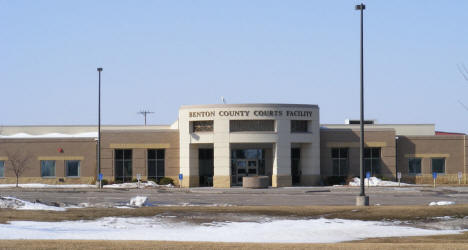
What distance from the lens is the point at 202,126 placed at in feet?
184

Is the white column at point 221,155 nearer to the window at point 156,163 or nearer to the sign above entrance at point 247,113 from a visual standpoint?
the sign above entrance at point 247,113

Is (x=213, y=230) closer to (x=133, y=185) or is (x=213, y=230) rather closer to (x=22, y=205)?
(x=22, y=205)

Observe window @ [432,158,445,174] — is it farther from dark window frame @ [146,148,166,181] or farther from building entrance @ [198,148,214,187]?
dark window frame @ [146,148,166,181]

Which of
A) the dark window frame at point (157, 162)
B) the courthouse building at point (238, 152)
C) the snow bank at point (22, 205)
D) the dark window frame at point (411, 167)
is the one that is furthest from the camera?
the dark window frame at point (411, 167)

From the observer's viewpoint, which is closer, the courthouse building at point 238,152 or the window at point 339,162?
the courthouse building at point 238,152

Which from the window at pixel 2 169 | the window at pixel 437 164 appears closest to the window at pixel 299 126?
the window at pixel 437 164

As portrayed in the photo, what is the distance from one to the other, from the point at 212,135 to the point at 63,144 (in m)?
13.6

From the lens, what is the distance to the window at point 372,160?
195ft

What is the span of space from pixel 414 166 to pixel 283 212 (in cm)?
3464

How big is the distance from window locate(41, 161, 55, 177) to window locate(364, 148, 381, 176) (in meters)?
26.8

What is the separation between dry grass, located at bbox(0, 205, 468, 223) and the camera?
26.3 m

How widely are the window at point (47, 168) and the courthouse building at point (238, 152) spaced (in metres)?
0.09

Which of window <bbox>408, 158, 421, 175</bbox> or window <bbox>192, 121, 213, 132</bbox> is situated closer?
window <bbox>192, 121, 213, 132</bbox>

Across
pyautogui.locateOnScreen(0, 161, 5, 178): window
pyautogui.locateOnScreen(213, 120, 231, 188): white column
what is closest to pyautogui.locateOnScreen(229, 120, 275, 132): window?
pyautogui.locateOnScreen(213, 120, 231, 188): white column
